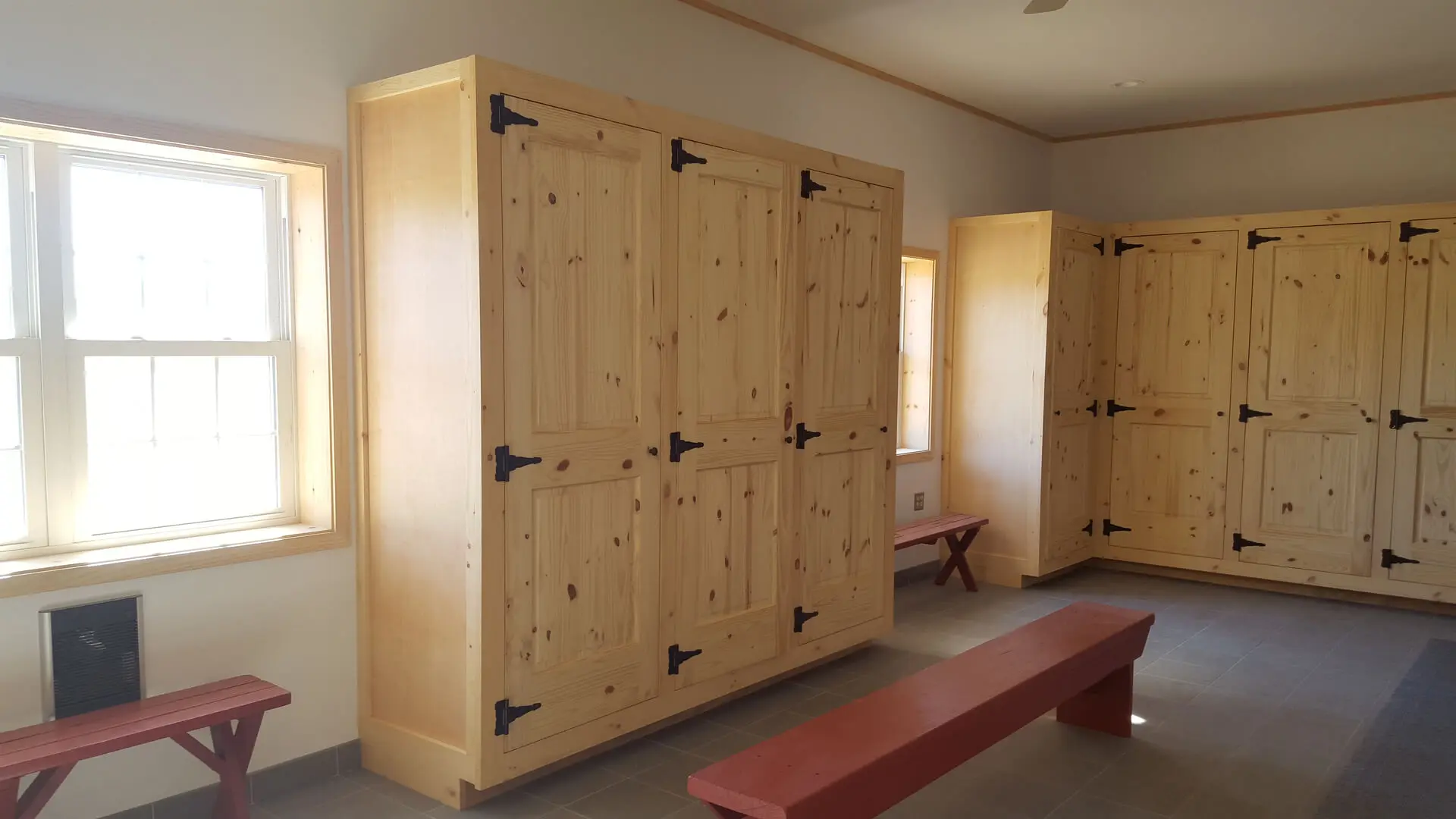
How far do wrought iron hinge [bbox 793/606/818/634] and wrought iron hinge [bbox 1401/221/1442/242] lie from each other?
3.98 m

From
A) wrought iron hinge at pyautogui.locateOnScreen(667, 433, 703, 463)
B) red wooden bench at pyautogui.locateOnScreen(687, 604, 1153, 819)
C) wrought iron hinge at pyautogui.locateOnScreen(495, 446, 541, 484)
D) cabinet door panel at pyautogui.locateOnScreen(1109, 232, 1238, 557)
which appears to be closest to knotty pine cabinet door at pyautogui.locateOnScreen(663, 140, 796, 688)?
wrought iron hinge at pyautogui.locateOnScreen(667, 433, 703, 463)

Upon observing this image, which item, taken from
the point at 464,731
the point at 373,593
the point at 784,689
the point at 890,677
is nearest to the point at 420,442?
the point at 373,593

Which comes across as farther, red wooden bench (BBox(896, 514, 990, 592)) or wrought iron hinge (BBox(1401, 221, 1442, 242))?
red wooden bench (BBox(896, 514, 990, 592))

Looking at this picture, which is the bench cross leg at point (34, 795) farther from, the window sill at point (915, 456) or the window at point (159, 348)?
the window sill at point (915, 456)

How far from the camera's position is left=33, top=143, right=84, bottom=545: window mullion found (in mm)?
2650

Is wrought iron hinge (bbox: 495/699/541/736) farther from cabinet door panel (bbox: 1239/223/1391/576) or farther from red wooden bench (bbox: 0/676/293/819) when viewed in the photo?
cabinet door panel (bbox: 1239/223/1391/576)

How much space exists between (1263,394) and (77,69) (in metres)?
5.91

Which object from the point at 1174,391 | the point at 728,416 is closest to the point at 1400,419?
the point at 1174,391

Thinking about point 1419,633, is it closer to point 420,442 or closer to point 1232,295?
point 1232,295

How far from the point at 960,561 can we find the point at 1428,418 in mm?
2615

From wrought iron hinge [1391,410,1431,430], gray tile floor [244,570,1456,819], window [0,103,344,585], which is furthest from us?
wrought iron hinge [1391,410,1431,430]

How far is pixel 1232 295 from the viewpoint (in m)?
5.89

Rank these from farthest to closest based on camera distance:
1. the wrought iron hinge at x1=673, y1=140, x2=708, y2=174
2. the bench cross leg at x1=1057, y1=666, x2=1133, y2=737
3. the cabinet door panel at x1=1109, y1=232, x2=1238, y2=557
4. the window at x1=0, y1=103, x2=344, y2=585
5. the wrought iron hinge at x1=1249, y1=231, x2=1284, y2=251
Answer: the cabinet door panel at x1=1109, y1=232, x2=1238, y2=557
the wrought iron hinge at x1=1249, y1=231, x2=1284, y2=251
the bench cross leg at x1=1057, y1=666, x2=1133, y2=737
the wrought iron hinge at x1=673, y1=140, x2=708, y2=174
the window at x1=0, y1=103, x2=344, y2=585

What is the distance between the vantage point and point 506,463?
113 inches
